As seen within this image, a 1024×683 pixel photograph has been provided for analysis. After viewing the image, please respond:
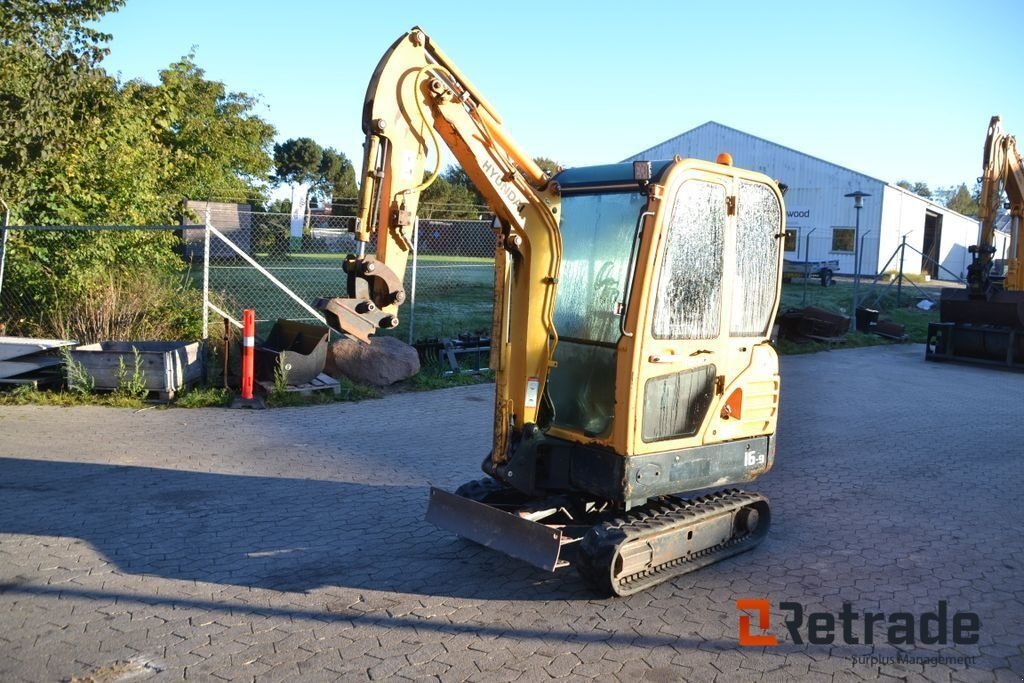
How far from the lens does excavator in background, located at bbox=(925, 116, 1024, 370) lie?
16.6m

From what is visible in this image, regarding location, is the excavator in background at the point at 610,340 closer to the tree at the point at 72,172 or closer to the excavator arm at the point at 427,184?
the excavator arm at the point at 427,184

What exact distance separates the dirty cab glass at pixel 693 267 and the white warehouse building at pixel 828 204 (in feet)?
112

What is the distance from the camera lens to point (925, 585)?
555 cm

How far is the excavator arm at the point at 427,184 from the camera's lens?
450 centimetres

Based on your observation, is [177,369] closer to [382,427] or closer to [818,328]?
[382,427]

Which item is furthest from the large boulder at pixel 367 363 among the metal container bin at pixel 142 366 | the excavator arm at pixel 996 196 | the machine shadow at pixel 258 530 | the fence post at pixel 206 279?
the excavator arm at pixel 996 196

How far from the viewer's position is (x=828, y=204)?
132 feet

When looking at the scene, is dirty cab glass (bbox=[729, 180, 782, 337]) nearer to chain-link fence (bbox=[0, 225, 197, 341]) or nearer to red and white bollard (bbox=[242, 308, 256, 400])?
red and white bollard (bbox=[242, 308, 256, 400])

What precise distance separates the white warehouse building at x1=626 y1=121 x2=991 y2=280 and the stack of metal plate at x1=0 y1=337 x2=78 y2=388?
3172 centimetres

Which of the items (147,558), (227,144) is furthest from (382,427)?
(227,144)

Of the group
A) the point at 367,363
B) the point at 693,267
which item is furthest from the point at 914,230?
the point at 693,267

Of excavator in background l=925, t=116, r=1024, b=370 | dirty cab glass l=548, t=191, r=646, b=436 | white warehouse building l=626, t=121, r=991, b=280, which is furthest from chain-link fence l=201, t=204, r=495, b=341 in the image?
white warehouse building l=626, t=121, r=991, b=280

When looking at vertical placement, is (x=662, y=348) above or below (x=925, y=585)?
above

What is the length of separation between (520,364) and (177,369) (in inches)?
252
